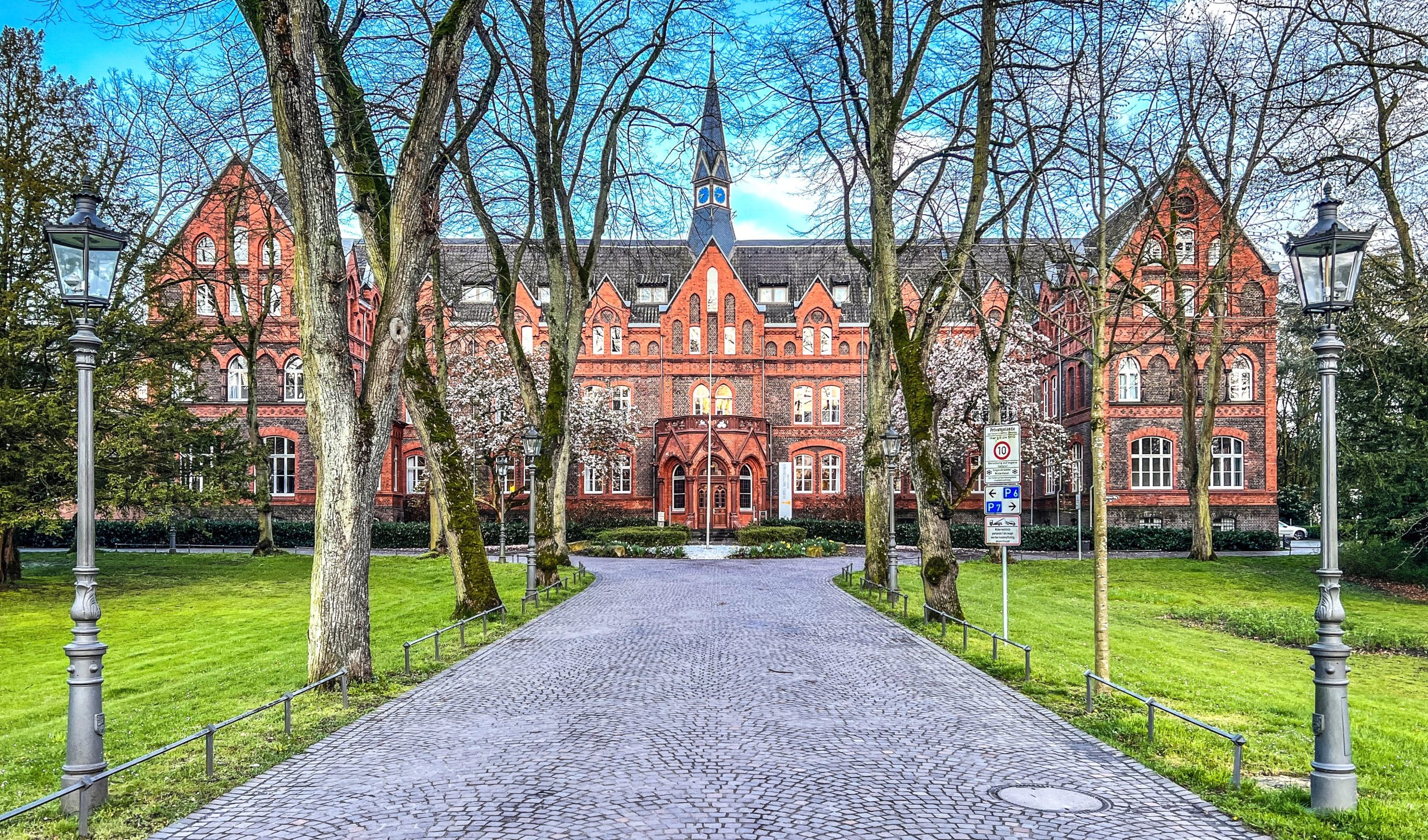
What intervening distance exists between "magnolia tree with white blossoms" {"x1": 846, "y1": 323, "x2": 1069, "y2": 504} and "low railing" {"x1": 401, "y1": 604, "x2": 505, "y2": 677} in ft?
85.8

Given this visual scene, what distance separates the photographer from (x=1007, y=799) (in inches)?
284

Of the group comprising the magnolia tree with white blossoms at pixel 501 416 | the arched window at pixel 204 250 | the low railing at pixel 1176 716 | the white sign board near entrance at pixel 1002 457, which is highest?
the arched window at pixel 204 250

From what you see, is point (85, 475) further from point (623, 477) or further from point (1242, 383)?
point (1242, 383)

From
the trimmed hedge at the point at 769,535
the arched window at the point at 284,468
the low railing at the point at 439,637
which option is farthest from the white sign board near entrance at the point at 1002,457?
the arched window at the point at 284,468

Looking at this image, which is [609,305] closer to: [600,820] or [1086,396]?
[1086,396]

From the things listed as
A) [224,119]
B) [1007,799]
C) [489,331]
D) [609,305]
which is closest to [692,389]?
[609,305]

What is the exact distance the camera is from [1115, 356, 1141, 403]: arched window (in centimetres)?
4556

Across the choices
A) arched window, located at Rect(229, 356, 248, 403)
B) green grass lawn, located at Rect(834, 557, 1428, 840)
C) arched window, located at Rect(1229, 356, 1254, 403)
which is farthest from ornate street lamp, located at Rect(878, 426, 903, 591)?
arched window, located at Rect(229, 356, 248, 403)

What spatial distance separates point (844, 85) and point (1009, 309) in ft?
19.1

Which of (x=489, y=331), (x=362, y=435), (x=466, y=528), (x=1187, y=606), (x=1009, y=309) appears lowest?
(x=1187, y=606)

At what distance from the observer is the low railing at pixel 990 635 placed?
12.0 meters

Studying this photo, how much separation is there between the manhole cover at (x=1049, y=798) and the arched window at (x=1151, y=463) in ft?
134

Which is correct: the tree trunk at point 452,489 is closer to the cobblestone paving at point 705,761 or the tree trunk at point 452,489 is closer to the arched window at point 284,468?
the cobblestone paving at point 705,761

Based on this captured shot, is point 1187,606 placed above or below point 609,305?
below
